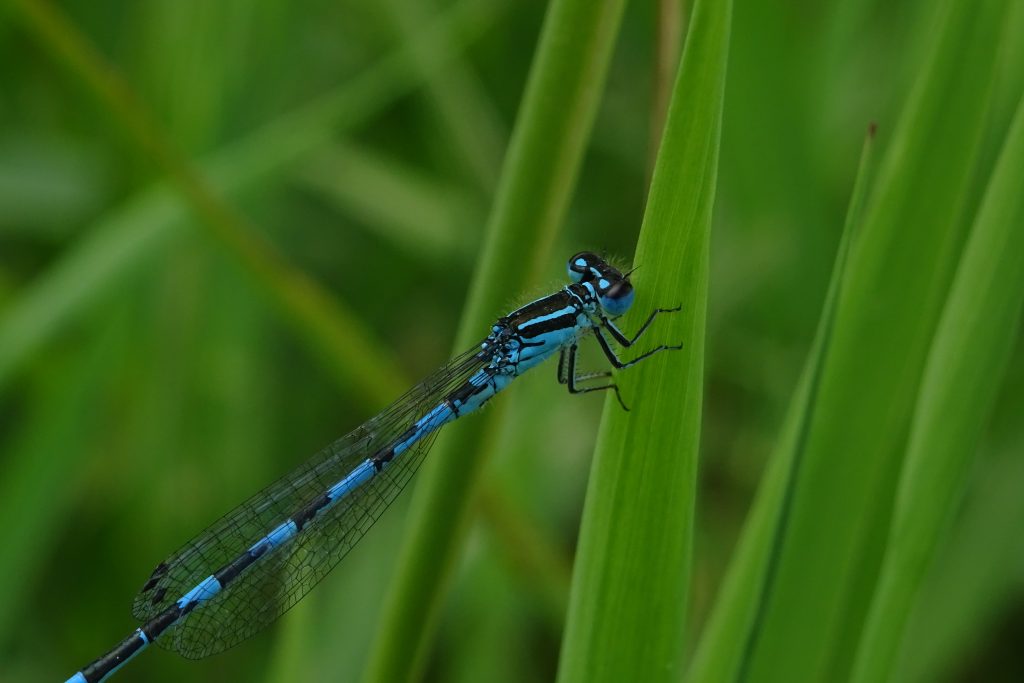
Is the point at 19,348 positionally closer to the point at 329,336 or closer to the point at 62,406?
the point at 62,406

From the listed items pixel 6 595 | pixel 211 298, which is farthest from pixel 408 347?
pixel 6 595

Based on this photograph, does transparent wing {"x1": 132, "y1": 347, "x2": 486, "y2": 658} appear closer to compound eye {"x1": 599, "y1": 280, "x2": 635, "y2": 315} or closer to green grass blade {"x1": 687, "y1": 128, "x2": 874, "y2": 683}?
compound eye {"x1": 599, "y1": 280, "x2": 635, "y2": 315}

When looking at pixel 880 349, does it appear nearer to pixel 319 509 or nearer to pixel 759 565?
pixel 759 565

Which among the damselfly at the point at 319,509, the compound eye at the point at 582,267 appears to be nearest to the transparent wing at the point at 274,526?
the damselfly at the point at 319,509

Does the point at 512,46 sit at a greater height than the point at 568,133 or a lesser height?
greater

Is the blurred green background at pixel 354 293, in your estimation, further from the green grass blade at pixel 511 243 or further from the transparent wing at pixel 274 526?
the green grass blade at pixel 511 243

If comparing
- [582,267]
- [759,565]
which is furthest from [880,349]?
[582,267]

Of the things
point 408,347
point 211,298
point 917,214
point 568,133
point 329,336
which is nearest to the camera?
point 568,133
